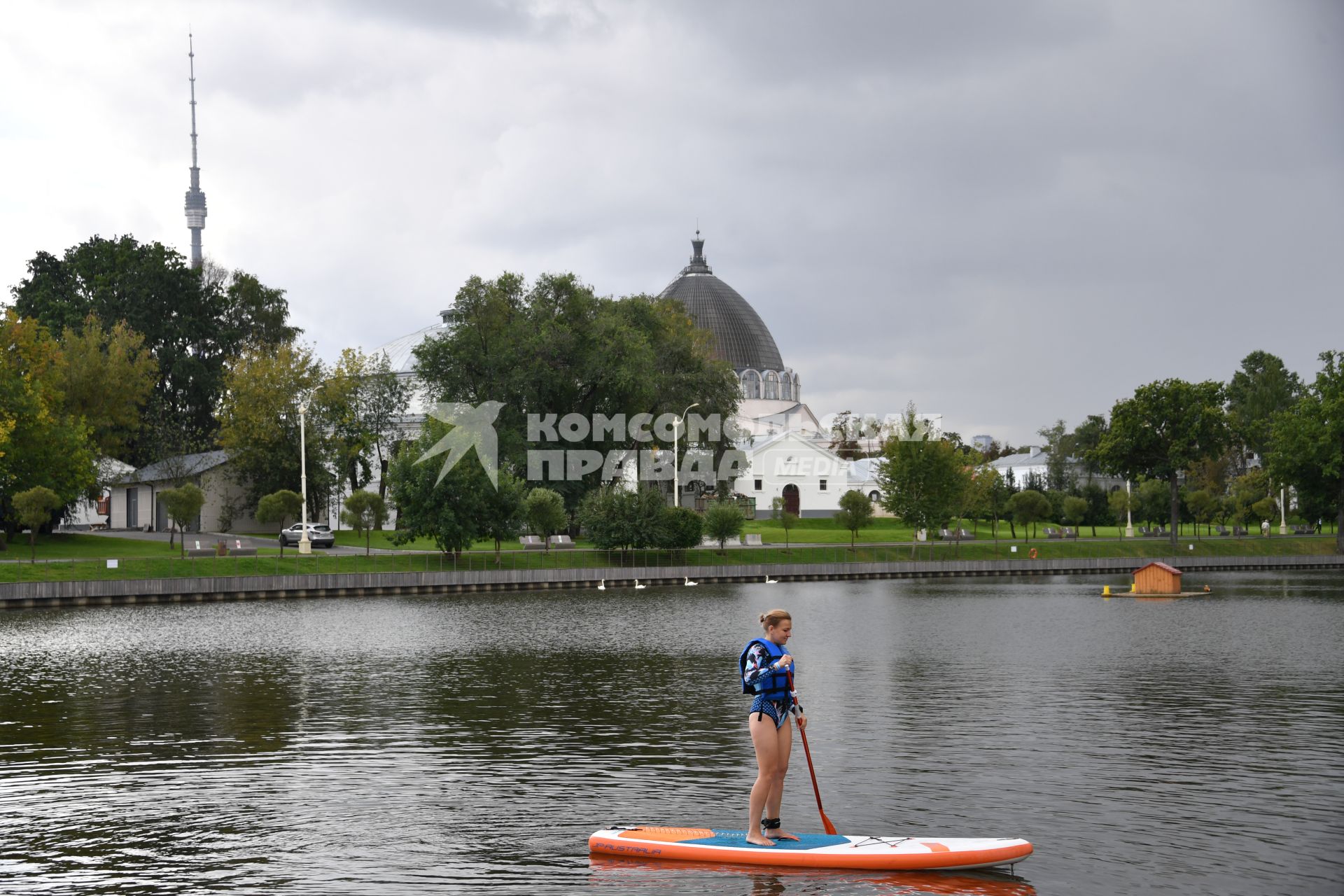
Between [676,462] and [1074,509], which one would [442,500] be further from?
[1074,509]

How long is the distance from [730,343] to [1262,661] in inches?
5655

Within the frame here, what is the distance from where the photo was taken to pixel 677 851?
13.8 m

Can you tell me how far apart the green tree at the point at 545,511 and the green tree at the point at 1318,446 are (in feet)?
165

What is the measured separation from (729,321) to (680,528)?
106 meters

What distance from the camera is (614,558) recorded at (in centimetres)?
7100

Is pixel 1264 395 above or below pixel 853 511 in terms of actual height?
above

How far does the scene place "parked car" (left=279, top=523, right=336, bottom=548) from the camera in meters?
74.6

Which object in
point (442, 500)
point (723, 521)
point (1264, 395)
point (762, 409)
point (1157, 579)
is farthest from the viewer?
point (762, 409)

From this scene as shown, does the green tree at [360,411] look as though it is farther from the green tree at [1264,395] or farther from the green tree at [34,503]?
the green tree at [1264,395]

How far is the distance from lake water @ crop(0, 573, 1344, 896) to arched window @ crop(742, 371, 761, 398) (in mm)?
131525

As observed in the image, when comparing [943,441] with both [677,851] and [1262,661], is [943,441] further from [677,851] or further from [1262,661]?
[677,851]

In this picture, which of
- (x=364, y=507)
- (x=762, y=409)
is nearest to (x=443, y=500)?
(x=364, y=507)

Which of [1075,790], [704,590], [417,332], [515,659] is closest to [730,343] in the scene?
[417,332]

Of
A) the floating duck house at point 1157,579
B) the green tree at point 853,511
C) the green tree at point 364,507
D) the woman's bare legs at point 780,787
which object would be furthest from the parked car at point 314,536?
the woman's bare legs at point 780,787
